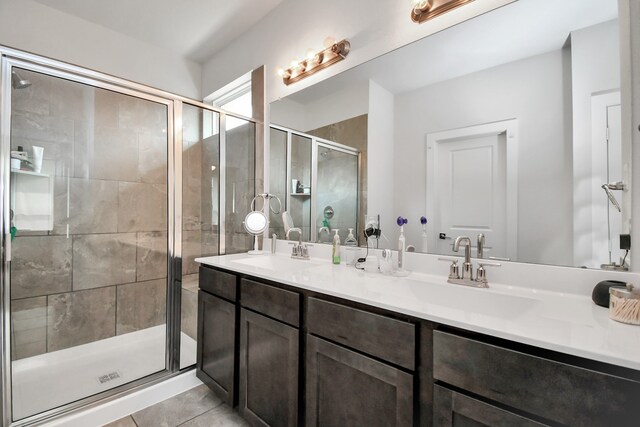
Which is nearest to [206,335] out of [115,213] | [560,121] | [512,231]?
[115,213]

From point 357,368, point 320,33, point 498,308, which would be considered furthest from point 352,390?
point 320,33

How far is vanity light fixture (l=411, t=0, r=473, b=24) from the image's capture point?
1.31 m

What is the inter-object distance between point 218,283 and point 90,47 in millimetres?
2357

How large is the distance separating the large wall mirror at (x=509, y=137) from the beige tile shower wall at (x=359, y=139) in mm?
16

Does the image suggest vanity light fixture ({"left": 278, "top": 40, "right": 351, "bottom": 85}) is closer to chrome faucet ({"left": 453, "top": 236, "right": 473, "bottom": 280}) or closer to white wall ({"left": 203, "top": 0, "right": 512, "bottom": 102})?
white wall ({"left": 203, "top": 0, "right": 512, "bottom": 102})

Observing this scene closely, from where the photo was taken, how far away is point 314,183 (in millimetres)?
1967

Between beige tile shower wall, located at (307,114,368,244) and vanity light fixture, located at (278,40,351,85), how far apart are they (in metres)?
0.41

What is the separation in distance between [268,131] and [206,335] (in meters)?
1.55

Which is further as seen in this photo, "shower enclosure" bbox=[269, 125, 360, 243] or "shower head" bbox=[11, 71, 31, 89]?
"shower enclosure" bbox=[269, 125, 360, 243]

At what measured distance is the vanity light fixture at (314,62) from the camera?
1.75 m

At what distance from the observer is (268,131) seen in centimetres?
229

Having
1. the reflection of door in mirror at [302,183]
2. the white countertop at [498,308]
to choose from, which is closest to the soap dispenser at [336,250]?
the white countertop at [498,308]

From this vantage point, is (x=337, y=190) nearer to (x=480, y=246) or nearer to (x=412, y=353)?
(x=480, y=246)

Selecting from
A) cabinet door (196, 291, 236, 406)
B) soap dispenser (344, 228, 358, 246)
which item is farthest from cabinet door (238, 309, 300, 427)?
soap dispenser (344, 228, 358, 246)
